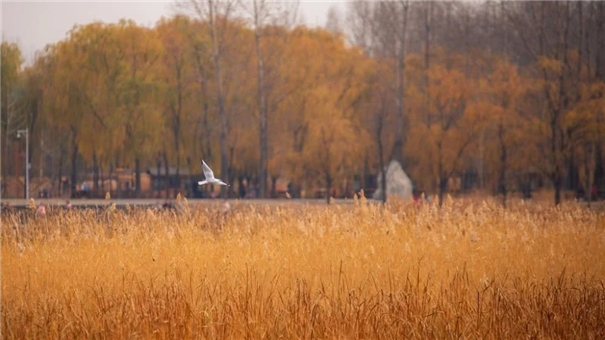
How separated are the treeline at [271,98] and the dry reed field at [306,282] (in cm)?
2879

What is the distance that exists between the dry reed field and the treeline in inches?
1134

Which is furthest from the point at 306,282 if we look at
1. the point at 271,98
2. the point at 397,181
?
the point at 271,98

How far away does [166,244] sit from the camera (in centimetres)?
1333

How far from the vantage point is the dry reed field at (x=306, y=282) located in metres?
9.53

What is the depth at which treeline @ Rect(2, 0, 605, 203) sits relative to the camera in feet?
148

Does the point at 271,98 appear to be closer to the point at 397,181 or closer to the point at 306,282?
the point at 397,181

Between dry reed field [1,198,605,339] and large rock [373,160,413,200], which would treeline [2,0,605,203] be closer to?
large rock [373,160,413,200]

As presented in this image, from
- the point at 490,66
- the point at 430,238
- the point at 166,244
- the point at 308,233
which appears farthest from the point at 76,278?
the point at 490,66

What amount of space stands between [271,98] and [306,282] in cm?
4057

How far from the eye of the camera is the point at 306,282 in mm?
10531

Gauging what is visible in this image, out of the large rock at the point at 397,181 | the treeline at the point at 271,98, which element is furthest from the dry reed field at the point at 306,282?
the treeline at the point at 271,98

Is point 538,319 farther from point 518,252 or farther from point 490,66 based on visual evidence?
point 490,66

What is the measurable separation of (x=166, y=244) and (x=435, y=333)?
16.3 ft

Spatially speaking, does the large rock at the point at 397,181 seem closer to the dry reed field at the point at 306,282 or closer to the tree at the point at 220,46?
the tree at the point at 220,46
